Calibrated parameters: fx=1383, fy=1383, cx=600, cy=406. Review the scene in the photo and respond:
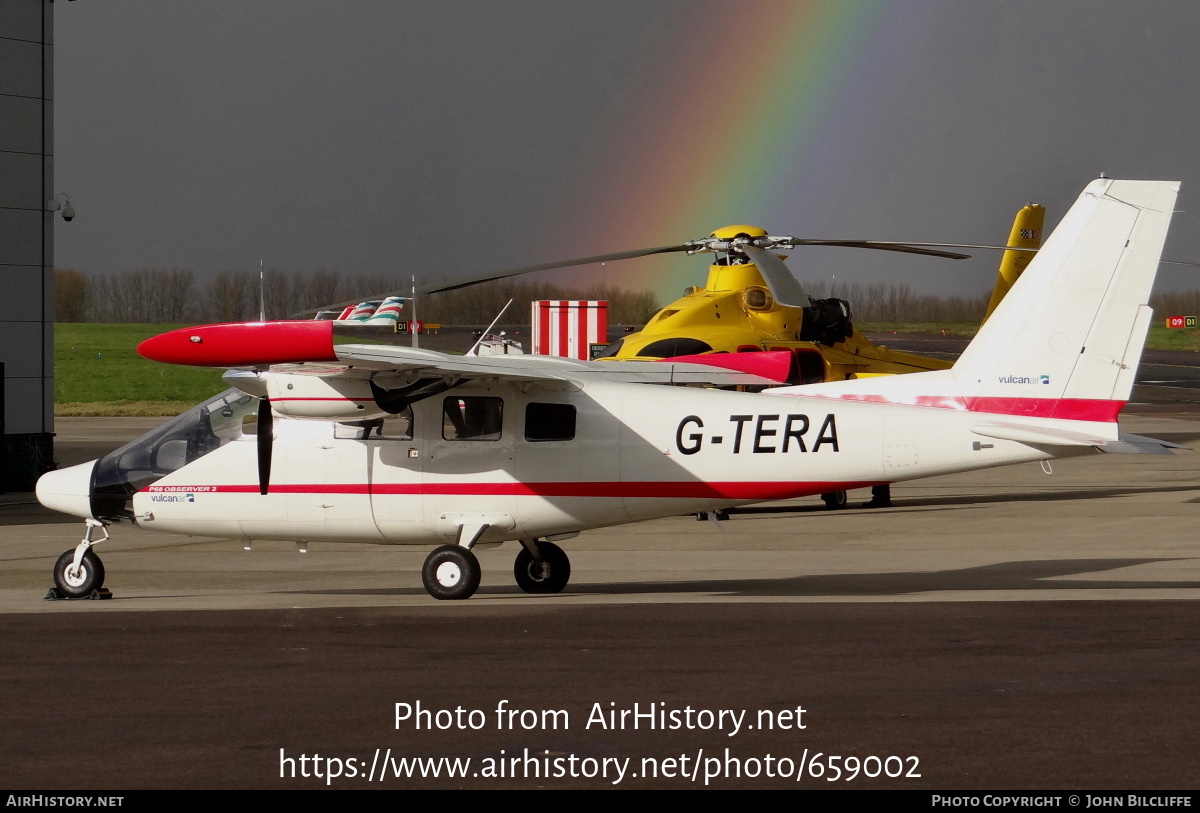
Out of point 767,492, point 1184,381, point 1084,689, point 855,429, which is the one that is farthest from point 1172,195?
point 1184,381

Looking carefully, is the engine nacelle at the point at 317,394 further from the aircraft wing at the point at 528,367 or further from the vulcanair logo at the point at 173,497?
the vulcanair logo at the point at 173,497

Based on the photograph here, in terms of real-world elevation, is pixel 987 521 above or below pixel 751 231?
below

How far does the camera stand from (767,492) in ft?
45.9

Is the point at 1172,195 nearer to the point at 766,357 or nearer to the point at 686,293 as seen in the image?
the point at 766,357

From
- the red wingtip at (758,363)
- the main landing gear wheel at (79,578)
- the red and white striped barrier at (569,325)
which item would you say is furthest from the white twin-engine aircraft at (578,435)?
the red and white striped barrier at (569,325)

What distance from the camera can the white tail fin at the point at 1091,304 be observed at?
13469 mm

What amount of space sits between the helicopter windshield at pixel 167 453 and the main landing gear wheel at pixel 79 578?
0.54 meters

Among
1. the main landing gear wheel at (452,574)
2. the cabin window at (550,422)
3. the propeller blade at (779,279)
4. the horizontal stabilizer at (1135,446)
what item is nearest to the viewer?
the horizontal stabilizer at (1135,446)

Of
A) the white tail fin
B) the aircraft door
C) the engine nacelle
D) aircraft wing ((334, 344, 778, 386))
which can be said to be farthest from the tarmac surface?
aircraft wing ((334, 344, 778, 386))

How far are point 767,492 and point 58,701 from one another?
23.2 feet

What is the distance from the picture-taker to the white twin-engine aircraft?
44.5ft

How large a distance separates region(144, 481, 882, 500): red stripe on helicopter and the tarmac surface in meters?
1.13

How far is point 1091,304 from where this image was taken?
1361 centimetres

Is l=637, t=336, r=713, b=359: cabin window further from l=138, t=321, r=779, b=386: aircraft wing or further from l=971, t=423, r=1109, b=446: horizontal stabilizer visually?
l=971, t=423, r=1109, b=446: horizontal stabilizer
